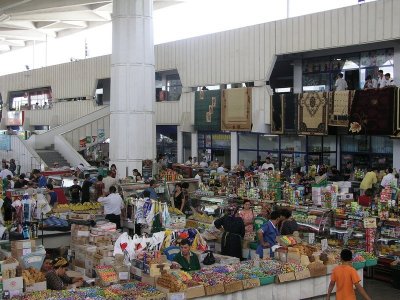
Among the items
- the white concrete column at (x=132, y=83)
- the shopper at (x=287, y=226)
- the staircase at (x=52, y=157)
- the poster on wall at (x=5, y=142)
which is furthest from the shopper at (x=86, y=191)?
the poster on wall at (x=5, y=142)

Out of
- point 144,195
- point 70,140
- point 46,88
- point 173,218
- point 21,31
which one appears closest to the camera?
point 173,218

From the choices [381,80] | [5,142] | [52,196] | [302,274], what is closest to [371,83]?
[381,80]

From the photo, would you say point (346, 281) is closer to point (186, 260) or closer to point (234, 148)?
point (186, 260)

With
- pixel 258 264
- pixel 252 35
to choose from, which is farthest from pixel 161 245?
pixel 252 35

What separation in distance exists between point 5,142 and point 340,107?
18.0m

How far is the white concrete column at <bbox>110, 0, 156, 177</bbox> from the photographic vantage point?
18750 millimetres

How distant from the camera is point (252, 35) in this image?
20641 mm

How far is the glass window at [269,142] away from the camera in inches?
842

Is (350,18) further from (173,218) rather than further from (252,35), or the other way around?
(173,218)

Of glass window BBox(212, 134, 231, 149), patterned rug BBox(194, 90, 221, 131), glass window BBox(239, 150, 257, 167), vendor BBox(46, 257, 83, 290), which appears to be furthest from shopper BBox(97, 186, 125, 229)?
glass window BBox(212, 134, 231, 149)

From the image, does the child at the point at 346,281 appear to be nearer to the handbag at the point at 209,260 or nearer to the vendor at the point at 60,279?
the handbag at the point at 209,260

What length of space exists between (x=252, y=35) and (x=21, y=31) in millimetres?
33906

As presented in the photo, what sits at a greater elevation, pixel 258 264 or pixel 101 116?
pixel 101 116

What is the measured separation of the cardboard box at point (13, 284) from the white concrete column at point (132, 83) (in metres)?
12.0
